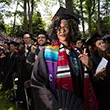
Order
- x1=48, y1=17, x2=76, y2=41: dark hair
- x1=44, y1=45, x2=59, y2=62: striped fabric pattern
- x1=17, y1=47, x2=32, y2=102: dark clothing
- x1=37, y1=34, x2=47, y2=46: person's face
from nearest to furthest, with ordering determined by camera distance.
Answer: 1. x1=44, y1=45, x2=59, y2=62: striped fabric pattern
2. x1=48, y1=17, x2=76, y2=41: dark hair
3. x1=37, y1=34, x2=47, y2=46: person's face
4. x1=17, y1=47, x2=32, y2=102: dark clothing

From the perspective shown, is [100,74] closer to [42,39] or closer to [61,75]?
[61,75]

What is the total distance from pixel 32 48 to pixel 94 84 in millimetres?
3616

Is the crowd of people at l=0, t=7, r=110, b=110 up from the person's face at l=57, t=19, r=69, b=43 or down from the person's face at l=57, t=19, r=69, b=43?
down

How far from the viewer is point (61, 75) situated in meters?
3.18

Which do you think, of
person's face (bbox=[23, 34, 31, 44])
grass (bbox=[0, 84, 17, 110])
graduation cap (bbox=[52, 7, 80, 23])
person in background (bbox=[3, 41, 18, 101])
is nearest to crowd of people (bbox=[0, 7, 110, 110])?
graduation cap (bbox=[52, 7, 80, 23])

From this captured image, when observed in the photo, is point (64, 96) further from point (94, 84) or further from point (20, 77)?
point (20, 77)

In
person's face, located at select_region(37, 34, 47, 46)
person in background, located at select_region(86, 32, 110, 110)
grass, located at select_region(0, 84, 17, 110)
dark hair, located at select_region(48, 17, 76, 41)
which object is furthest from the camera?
grass, located at select_region(0, 84, 17, 110)

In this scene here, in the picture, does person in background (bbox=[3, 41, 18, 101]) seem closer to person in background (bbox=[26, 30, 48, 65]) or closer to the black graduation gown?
person in background (bbox=[26, 30, 48, 65])

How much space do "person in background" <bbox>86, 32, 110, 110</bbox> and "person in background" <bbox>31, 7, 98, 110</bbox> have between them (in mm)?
382

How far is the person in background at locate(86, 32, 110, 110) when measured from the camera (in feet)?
12.4

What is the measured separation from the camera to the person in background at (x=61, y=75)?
123 inches

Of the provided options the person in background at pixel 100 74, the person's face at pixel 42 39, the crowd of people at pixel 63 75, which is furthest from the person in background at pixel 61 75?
the person's face at pixel 42 39

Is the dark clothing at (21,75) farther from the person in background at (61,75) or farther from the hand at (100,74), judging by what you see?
the person in background at (61,75)

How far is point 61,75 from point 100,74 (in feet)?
2.82
